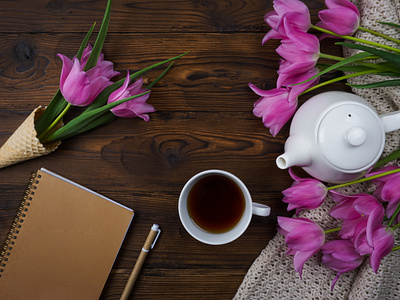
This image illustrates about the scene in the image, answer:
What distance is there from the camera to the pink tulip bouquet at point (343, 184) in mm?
566

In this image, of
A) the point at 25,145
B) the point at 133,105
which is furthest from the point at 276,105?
the point at 25,145

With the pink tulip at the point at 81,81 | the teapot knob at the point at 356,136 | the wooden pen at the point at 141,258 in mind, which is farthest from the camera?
the wooden pen at the point at 141,258

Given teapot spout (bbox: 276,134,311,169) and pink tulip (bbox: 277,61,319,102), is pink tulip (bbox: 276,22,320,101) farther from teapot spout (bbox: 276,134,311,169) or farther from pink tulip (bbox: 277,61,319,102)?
teapot spout (bbox: 276,134,311,169)

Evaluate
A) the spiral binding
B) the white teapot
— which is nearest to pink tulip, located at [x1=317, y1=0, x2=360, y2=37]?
the white teapot

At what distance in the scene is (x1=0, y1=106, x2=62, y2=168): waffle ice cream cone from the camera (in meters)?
0.69

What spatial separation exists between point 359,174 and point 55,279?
0.65 metres

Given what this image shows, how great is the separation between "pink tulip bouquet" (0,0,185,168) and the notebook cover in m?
0.07

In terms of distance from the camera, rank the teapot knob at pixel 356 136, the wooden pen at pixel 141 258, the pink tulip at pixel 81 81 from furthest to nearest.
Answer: the wooden pen at pixel 141 258, the pink tulip at pixel 81 81, the teapot knob at pixel 356 136

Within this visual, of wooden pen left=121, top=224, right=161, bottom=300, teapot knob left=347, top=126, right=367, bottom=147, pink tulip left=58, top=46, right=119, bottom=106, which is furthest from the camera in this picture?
wooden pen left=121, top=224, right=161, bottom=300

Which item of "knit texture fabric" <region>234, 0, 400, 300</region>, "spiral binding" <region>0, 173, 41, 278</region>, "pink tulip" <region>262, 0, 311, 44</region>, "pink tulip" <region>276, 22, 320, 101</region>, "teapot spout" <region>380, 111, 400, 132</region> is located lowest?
"spiral binding" <region>0, 173, 41, 278</region>

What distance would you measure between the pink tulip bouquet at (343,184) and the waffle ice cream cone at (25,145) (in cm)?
45

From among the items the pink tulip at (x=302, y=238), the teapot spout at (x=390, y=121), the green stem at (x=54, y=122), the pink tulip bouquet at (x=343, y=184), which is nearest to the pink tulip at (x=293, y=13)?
the pink tulip bouquet at (x=343, y=184)

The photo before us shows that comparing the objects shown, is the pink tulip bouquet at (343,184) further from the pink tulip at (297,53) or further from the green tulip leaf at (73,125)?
the green tulip leaf at (73,125)

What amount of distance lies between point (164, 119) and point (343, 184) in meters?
0.39
